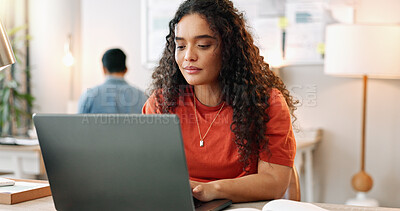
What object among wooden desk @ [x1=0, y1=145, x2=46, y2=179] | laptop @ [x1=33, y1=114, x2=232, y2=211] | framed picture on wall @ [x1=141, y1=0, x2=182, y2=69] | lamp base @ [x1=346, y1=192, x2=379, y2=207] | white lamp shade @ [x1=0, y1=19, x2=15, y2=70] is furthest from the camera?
framed picture on wall @ [x1=141, y1=0, x2=182, y2=69]

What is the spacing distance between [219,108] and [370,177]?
2086 millimetres

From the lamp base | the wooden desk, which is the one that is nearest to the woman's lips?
the wooden desk

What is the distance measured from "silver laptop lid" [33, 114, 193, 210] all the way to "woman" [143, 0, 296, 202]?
406mm

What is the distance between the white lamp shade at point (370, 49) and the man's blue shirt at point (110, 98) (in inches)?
54.0

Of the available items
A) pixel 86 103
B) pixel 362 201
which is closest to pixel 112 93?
pixel 86 103

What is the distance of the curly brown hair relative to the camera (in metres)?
1.43

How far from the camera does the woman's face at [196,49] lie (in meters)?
1.44

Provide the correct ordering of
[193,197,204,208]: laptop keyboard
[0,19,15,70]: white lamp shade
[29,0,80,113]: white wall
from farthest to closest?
[29,0,80,113]: white wall < [0,19,15,70]: white lamp shade < [193,197,204,208]: laptop keyboard

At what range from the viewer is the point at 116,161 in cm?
98

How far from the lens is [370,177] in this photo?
329 cm

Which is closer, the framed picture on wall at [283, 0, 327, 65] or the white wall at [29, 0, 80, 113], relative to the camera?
the framed picture on wall at [283, 0, 327, 65]

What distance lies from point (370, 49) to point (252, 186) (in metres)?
2.05

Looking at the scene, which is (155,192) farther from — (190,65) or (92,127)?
(190,65)

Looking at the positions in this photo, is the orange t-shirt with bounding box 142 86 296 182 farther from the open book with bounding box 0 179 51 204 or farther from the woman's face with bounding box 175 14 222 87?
the open book with bounding box 0 179 51 204
